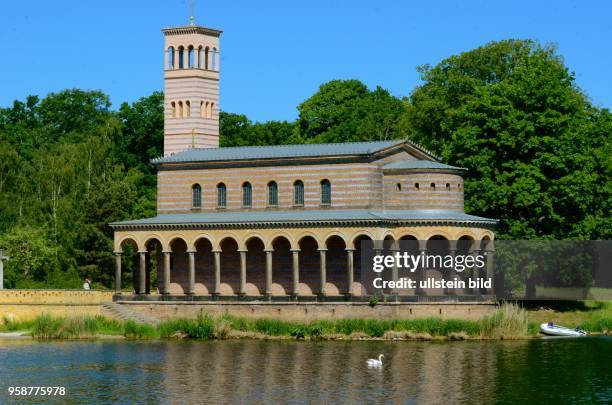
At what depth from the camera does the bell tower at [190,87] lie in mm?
97938

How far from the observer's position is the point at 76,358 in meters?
71.2

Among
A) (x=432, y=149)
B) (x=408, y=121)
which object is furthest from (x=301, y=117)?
(x=432, y=149)

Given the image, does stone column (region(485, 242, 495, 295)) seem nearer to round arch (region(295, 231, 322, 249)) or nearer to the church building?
the church building

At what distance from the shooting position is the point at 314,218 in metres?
85.1

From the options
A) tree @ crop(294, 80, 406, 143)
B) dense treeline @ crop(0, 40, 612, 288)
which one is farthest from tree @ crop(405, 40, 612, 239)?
tree @ crop(294, 80, 406, 143)

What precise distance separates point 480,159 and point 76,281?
89.0 feet

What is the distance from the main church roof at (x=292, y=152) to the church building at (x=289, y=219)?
0.08 metres

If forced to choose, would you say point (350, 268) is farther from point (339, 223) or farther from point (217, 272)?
point (217, 272)

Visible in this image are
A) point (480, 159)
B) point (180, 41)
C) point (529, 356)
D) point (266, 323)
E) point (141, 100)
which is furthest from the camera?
point (141, 100)

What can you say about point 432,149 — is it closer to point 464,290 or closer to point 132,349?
point 464,290

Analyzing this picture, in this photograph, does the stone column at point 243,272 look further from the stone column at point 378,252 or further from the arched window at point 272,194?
the stone column at point 378,252

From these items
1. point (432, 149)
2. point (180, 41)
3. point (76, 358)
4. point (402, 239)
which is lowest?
point (76, 358)

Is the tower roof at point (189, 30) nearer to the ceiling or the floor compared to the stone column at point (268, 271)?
nearer to the ceiling

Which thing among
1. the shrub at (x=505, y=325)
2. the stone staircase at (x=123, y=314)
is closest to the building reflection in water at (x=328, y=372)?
the shrub at (x=505, y=325)
